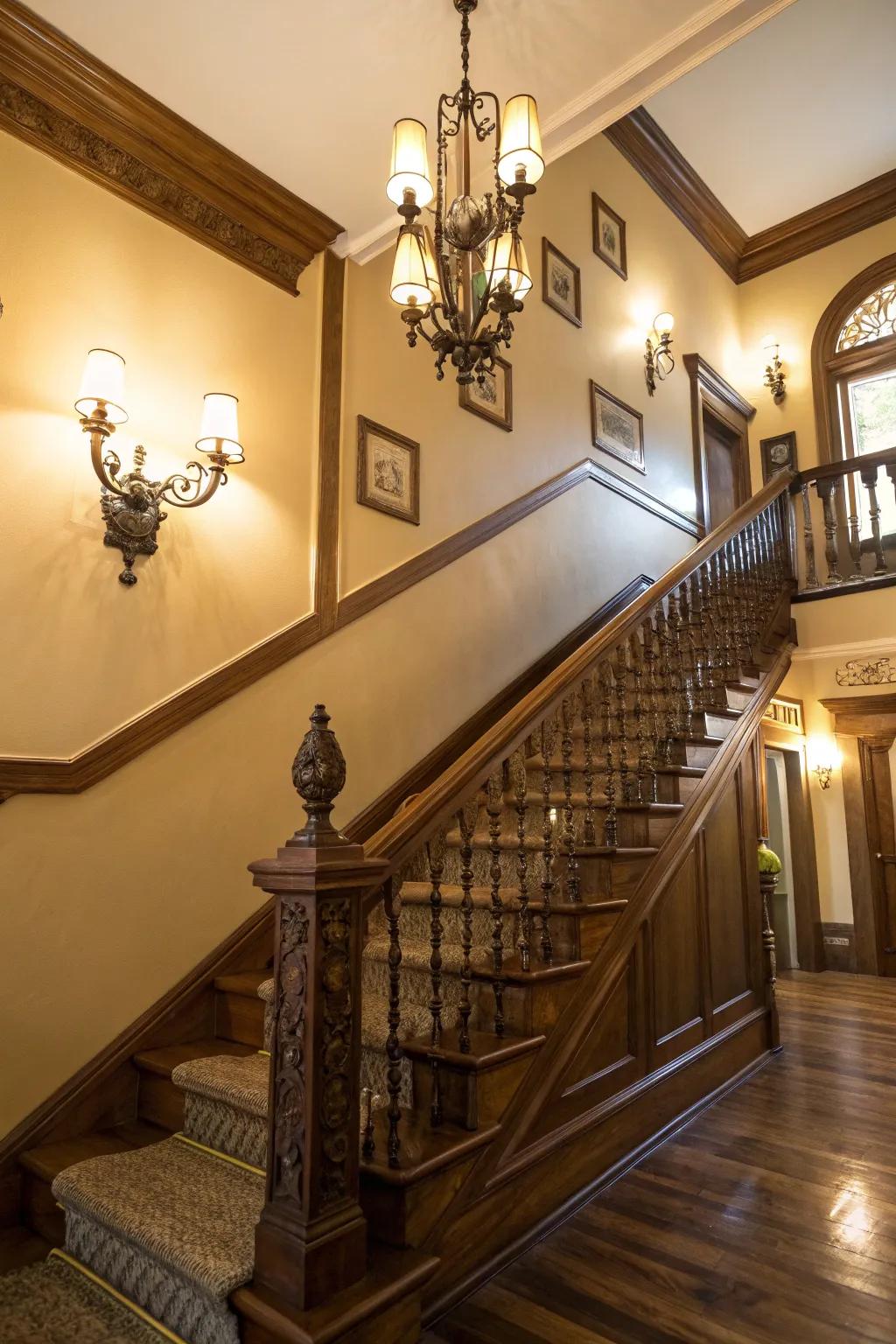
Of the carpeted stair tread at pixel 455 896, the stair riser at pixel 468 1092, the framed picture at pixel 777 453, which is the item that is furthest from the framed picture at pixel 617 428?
the stair riser at pixel 468 1092

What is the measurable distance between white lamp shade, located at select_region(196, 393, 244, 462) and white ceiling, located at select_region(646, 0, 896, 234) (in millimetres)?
4348

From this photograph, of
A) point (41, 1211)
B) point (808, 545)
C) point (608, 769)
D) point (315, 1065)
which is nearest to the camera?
point (315, 1065)

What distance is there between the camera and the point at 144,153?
2.75 m

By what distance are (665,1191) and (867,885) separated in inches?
155

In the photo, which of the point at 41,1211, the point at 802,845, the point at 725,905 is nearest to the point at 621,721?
the point at 725,905

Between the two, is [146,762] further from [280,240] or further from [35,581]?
[280,240]

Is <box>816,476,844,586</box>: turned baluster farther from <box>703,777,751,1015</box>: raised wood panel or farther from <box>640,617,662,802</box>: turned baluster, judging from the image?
<box>640,617,662,802</box>: turned baluster

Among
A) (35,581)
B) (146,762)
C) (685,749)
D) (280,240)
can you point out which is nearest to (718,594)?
(685,749)

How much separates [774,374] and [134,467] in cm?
591

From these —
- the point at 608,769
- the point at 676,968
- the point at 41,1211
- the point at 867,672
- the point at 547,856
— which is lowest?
the point at 41,1211

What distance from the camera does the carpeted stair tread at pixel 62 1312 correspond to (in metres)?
1.67

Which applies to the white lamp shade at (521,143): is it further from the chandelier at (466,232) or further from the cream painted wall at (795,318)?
the cream painted wall at (795,318)

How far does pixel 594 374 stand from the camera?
5.14 metres

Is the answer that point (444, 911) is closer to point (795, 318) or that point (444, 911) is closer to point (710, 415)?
point (710, 415)
